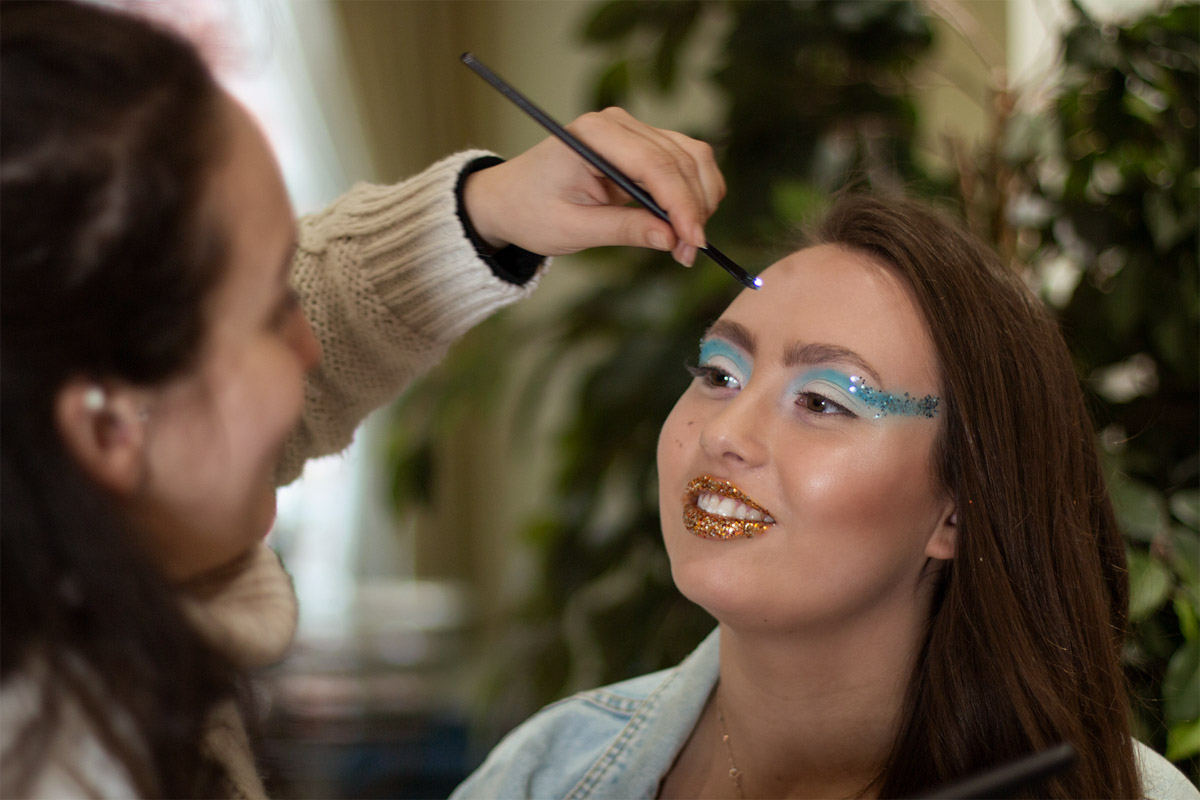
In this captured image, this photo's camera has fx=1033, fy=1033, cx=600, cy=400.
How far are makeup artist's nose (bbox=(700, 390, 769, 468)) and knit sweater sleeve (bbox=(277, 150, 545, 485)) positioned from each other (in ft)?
0.71

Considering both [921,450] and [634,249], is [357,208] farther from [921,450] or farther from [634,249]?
[634,249]

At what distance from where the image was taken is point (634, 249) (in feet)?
5.14

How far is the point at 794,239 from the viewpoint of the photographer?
3.73ft

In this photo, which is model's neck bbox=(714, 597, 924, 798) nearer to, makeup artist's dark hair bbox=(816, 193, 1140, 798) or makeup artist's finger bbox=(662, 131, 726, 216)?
makeup artist's dark hair bbox=(816, 193, 1140, 798)

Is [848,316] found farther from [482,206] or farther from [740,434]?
[482,206]

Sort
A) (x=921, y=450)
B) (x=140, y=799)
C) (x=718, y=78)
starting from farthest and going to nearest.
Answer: (x=718, y=78) → (x=921, y=450) → (x=140, y=799)

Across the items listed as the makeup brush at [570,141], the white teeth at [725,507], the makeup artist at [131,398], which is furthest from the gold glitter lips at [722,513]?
the makeup artist at [131,398]

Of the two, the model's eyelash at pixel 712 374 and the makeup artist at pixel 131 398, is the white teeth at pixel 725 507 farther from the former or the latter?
the makeup artist at pixel 131 398

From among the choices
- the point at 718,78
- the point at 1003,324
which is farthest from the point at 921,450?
the point at 718,78

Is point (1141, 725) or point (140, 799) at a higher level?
point (140, 799)

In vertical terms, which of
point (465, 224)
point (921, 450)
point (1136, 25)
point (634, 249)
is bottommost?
point (634, 249)

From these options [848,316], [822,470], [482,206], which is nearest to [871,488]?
Answer: [822,470]

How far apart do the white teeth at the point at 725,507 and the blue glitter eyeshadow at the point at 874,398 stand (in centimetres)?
12

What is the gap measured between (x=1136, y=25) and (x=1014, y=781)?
3.52 ft
